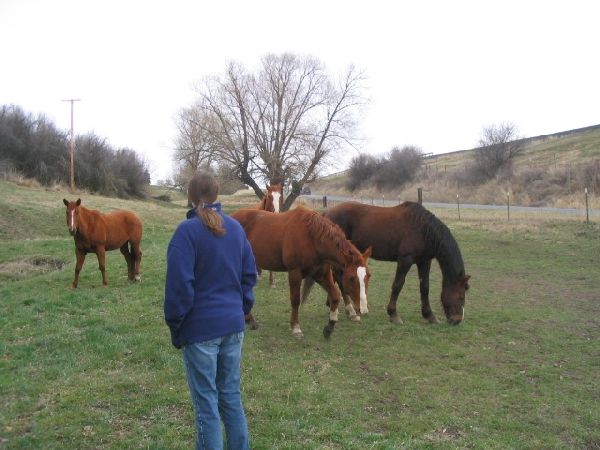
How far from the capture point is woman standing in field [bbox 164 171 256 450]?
124 inches

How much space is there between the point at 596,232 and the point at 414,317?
12.1 metres

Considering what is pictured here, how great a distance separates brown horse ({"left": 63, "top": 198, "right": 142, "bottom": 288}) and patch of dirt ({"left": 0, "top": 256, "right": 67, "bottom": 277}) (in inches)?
121

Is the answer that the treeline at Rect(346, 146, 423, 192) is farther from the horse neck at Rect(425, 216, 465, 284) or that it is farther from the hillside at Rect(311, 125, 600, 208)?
the horse neck at Rect(425, 216, 465, 284)

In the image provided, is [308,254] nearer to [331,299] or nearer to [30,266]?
[331,299]

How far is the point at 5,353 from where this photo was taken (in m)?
6.14

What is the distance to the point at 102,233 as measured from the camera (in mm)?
10586

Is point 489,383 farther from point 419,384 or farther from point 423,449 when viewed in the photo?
point 423,449

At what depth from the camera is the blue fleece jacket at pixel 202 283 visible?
3.13 meters

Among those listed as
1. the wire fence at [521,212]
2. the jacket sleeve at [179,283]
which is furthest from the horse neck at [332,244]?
the wire fence at [521,212]

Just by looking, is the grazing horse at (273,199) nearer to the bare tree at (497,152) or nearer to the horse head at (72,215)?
the horse head at (72,215)

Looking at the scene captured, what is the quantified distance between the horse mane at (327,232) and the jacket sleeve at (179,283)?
11.8 feet

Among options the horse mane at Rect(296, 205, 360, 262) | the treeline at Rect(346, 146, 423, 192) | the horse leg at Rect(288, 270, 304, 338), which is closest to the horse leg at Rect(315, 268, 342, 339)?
the horse leg at Rect(288, 270, 304, 338)

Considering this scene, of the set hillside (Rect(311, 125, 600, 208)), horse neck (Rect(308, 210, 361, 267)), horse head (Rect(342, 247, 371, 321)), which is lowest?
horse head (Rect(342, 247, 371, 321))

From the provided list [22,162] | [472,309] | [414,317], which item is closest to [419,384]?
[414,317]
